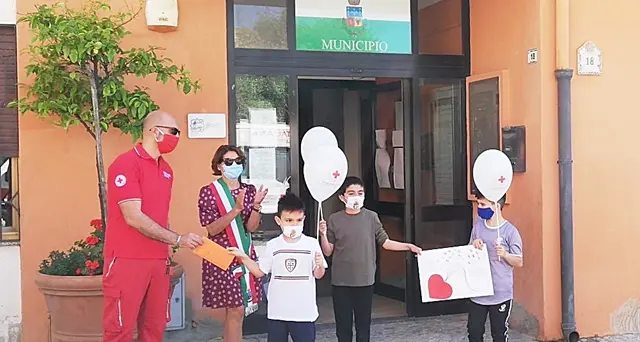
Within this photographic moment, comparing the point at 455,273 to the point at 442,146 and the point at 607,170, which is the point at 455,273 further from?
the point at 442,146

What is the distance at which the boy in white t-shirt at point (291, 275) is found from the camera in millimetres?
4320

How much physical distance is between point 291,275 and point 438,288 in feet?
3.99

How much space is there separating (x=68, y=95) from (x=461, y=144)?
3641mm

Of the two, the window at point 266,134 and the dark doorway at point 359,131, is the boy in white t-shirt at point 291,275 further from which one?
the dark doorway at point 359,131

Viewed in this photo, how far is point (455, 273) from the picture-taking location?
16.3ft

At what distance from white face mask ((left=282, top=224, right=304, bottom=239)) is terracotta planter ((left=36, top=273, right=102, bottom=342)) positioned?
134 centimetres

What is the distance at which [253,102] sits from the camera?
20.4ft

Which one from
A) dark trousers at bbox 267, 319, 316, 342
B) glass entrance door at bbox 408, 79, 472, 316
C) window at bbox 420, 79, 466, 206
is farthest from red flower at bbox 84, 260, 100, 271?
window at bbox 420, 79, 466, 206

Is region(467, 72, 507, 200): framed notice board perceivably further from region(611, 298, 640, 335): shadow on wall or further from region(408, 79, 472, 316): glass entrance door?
region(611, 298, 640, 335): shadow on wall

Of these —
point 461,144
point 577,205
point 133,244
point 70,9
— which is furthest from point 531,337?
point 70,9

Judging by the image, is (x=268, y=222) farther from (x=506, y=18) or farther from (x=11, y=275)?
(x=506, y=18)

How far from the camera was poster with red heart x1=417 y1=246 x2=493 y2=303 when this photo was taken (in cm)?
487

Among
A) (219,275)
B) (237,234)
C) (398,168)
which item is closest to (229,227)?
(237,234)

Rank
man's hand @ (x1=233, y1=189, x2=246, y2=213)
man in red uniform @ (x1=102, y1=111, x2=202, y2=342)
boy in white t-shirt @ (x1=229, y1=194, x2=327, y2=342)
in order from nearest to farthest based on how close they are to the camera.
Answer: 1. man in red uniform @ (x1=102, y1=111, x2=202, y2=342)
2. boy in white t-shirt @ (x1=229, y1=194, x2=327, y2=342)
3. man's hand @ (x1=233, y1=189, x2=246, y2=213)
